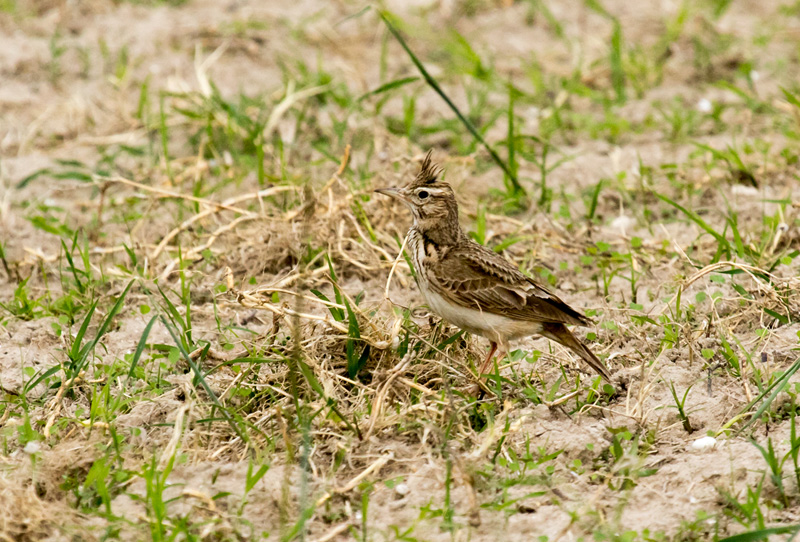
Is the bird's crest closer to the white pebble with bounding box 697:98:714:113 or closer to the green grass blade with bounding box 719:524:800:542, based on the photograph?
the green grass blade with bounding box 719:524:800:542

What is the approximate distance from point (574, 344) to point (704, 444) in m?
0.79

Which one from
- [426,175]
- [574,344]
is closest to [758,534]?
[574,344]

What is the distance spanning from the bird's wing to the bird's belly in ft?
0.10

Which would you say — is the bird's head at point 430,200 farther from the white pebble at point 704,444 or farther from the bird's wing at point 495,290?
the white pebble at point 704,444

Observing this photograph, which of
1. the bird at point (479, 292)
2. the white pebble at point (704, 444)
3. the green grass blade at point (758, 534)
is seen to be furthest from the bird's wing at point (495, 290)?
the green grass blade at point (758, 534)

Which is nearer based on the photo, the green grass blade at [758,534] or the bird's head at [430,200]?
the green grass blade at [758,534]

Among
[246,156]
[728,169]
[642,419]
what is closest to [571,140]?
[728,169]

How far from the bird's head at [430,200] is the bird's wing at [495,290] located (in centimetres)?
22

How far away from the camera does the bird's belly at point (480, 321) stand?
461cm

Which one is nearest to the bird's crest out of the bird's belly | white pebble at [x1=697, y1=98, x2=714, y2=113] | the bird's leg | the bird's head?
the bird's head

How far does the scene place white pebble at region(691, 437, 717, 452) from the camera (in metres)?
4.07

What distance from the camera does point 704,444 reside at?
4.07 m

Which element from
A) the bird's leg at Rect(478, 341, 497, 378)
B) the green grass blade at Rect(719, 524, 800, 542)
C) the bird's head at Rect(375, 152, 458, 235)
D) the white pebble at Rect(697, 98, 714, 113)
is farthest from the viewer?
the white pebble at Rect(697, 98, 714, 113)

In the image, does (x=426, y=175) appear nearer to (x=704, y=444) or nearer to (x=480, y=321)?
(x=480, y=321)
